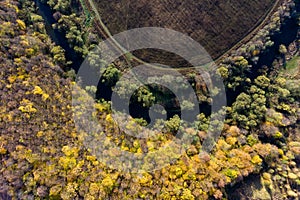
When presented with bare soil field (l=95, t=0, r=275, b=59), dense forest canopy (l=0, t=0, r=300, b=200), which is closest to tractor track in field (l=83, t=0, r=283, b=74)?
dense forest canopy (l=0, t=0, r=300, b=200)

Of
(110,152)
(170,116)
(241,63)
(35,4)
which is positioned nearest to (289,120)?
(241,63)

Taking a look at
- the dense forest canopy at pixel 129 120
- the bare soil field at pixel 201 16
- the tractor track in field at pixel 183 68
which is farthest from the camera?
the tractor track in field at pixel 183 68

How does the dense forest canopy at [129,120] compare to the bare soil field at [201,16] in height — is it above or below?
below

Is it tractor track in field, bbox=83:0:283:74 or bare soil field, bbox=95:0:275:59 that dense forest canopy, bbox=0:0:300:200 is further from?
tractor track in field, bbox=83:0:283:74

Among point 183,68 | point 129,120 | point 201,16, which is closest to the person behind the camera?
point 129,120

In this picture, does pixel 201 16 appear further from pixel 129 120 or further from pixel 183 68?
pixel 129 120

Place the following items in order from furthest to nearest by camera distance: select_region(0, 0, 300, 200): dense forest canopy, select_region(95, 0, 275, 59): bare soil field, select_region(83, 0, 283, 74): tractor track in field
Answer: select_region(83, 0, 283, 74): tractor track in field, select_region(95, 0, 275, 59): bare soil field, select_region(0, 0, 300, 200): dense forest canopy

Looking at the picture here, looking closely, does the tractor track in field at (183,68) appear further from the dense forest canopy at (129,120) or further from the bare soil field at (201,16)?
the bare soil field at (201,16)

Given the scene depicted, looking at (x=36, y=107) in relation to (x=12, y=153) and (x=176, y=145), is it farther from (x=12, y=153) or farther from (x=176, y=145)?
A: (x=176, y=145)

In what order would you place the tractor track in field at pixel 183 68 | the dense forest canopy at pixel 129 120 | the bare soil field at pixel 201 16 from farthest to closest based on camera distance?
the tractor track in field at pixel 183 68 < the bare soil field at pixel 201 16 < the dense forest canopy at pixel 129 120

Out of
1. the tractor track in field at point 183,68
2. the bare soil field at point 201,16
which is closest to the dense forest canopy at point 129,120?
the bare soil field at point 201,16

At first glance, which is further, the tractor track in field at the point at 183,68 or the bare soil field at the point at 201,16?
the tractor track in field at the point at 183,68

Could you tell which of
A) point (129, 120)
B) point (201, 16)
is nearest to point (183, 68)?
point (201, 16)
